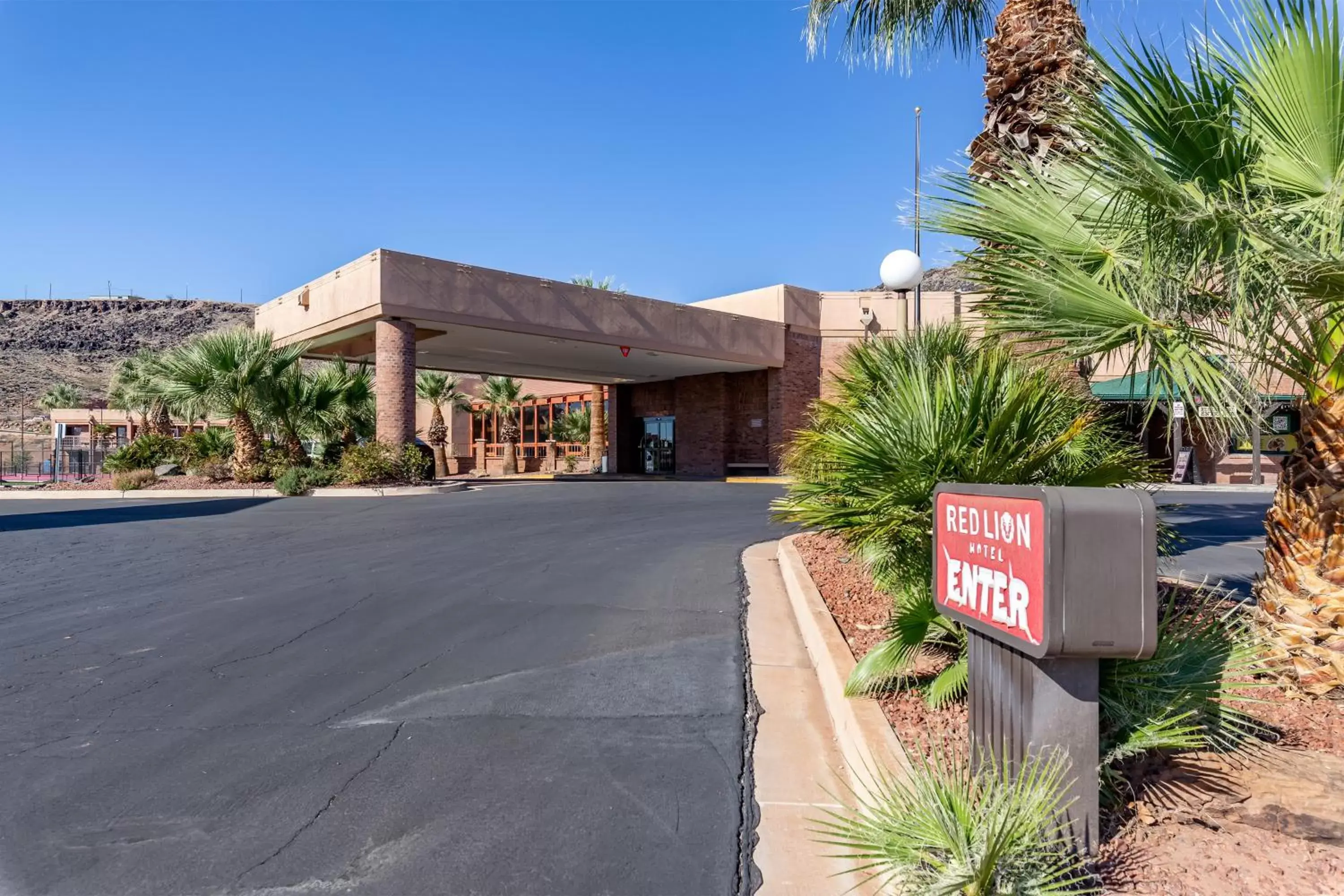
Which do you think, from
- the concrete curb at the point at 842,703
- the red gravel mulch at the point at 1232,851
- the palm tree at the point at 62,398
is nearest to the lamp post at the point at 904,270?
the concrete curb at the point at 842,703

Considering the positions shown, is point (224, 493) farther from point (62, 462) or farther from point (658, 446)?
point (62, 462)

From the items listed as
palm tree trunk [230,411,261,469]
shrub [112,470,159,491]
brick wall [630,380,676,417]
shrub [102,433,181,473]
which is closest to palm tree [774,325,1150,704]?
palm tree trunk [230,411,261,469]

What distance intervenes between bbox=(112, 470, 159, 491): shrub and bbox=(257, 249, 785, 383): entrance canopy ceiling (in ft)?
18.7

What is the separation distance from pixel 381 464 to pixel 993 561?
19547mm

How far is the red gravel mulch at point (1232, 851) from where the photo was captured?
2.62 m

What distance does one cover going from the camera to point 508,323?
72.3 feet

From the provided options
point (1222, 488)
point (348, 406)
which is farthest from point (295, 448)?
point (1222, 488)

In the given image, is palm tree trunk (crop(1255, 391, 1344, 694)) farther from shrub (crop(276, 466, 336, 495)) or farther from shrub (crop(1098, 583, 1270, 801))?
shrub (crop(276, 466, 336, 495))

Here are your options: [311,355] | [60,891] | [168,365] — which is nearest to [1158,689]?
[60,891]

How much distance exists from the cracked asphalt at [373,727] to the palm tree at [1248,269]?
2.83 m

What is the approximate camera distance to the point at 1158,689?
10.4 ft

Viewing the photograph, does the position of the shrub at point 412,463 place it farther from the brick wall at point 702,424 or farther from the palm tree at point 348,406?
the brick wall at point 702,424

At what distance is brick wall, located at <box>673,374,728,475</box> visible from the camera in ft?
99.5

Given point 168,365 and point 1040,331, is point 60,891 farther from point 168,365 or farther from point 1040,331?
point 168,365
